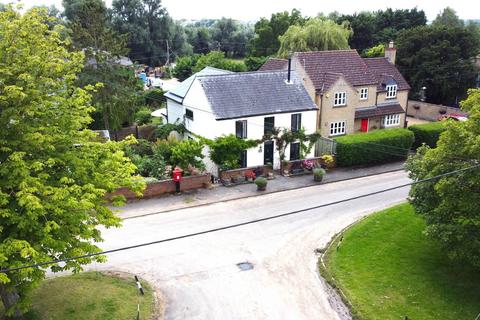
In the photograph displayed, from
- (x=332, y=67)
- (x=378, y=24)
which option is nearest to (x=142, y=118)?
(x=332, y=67)

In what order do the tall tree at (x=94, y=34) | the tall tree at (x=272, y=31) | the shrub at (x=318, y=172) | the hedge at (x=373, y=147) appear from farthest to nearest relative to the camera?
the tall tree at (x=272, y=31)
the hedge at (x=373, y=147)
the tall tree at (x=94, y=34)
the shrub at (x=318, y=172)

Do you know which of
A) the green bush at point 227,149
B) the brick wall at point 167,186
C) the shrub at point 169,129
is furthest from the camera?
the shrub at point 169,129

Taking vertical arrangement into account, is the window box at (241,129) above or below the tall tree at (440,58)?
below

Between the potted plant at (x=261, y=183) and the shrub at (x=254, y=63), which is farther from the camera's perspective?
the shrub at (x=254, y=63)

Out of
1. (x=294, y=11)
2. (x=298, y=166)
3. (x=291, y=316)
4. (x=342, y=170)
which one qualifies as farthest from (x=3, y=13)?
(x=294, y=11)

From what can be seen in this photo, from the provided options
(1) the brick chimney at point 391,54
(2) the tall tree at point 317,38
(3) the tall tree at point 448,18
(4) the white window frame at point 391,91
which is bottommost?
(4) the white window frame at point 391,91

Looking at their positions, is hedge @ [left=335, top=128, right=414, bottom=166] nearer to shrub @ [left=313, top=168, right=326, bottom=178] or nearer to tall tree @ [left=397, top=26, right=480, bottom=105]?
shrub @ [left=313, top=168, right=326, bottom=178]

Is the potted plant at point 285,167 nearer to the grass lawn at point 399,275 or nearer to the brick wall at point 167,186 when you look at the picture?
the brick wall at point 167,186

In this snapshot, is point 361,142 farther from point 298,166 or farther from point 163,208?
point 163,208

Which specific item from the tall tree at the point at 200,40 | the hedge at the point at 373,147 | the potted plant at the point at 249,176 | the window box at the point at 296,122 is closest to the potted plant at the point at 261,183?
the potted plant at the point at 249,176
